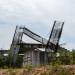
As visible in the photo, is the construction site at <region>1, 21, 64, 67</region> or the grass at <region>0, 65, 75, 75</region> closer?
the grass at <region>0, 65, 75, 75</region>

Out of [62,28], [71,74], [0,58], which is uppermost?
[62,28]

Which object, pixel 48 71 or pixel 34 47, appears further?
pixel 34 47

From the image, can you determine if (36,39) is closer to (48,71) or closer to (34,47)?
(34,47)

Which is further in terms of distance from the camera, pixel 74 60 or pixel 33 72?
pixel 74 60

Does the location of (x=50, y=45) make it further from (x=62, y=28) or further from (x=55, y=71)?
(x=55, y=71)

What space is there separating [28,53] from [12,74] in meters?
17.3

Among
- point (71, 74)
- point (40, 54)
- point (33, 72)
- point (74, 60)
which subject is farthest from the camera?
point (40, 54)

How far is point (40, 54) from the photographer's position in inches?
1462

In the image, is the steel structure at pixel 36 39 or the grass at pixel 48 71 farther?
the steel structure at pixel 36 39

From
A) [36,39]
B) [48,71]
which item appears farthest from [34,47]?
[48,71]

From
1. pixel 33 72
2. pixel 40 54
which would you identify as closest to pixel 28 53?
pixel 40 54

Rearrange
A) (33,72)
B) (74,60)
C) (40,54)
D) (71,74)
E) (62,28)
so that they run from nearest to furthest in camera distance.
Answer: (71,74) → (33,72) → (74,60) → (62,28) → (40,54)

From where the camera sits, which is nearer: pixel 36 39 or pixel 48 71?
pixel 48 71

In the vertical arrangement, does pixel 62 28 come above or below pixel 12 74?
above
